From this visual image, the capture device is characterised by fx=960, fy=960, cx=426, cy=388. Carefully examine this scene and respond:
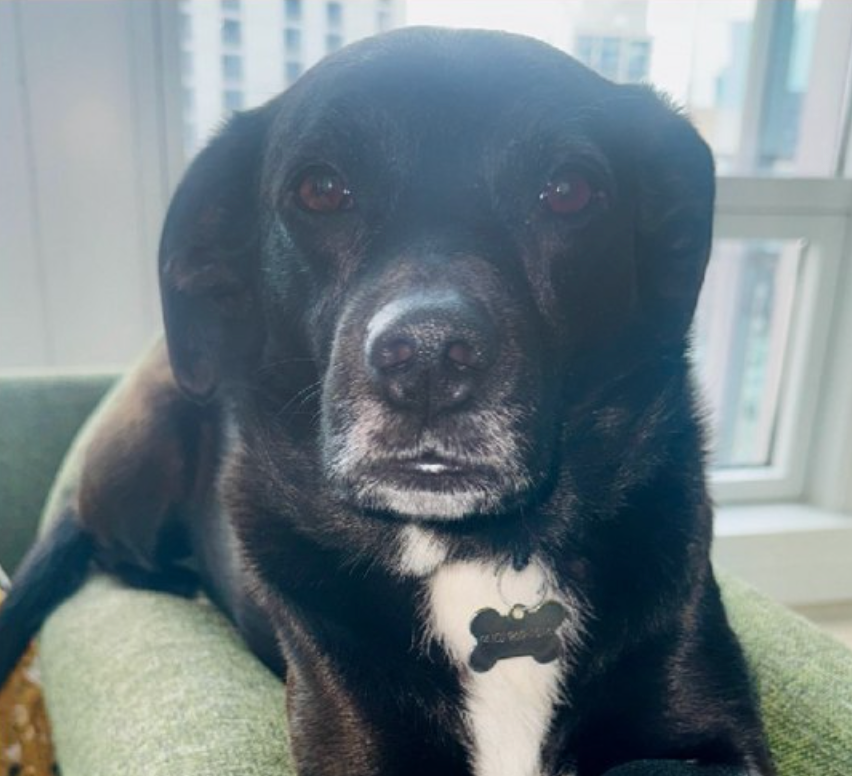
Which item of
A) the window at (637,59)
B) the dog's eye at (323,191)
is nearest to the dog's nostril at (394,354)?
the dog's eye at (323,191)

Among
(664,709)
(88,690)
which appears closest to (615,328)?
(664,709)

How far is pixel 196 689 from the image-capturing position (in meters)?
0.98

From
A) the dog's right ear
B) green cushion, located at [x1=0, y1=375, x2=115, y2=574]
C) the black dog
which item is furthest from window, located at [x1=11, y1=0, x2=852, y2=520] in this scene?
the black dog

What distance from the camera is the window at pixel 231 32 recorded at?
1.85 metres

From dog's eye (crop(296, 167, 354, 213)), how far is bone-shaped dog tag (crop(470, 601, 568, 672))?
44 cm

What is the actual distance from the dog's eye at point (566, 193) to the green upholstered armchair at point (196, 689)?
21.3 inches

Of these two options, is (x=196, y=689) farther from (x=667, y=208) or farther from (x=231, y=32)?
(x=231, y=32)

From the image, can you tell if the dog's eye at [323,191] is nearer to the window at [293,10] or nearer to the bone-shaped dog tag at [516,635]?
the bone-shaped dog tag at [516,635]

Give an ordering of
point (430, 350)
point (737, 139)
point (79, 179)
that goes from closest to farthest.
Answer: point (430, 350), point (79, 179), point (737, 139)

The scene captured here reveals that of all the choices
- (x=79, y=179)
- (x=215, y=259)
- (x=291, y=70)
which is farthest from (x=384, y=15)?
(x=215, y=259)

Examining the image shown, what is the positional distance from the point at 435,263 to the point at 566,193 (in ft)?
0.59

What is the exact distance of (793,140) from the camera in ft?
6.97

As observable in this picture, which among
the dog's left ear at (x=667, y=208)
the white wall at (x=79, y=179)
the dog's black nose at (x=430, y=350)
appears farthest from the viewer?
the white wall at (x=79, y=179)

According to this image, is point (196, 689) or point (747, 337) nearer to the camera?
point (196, 689)
